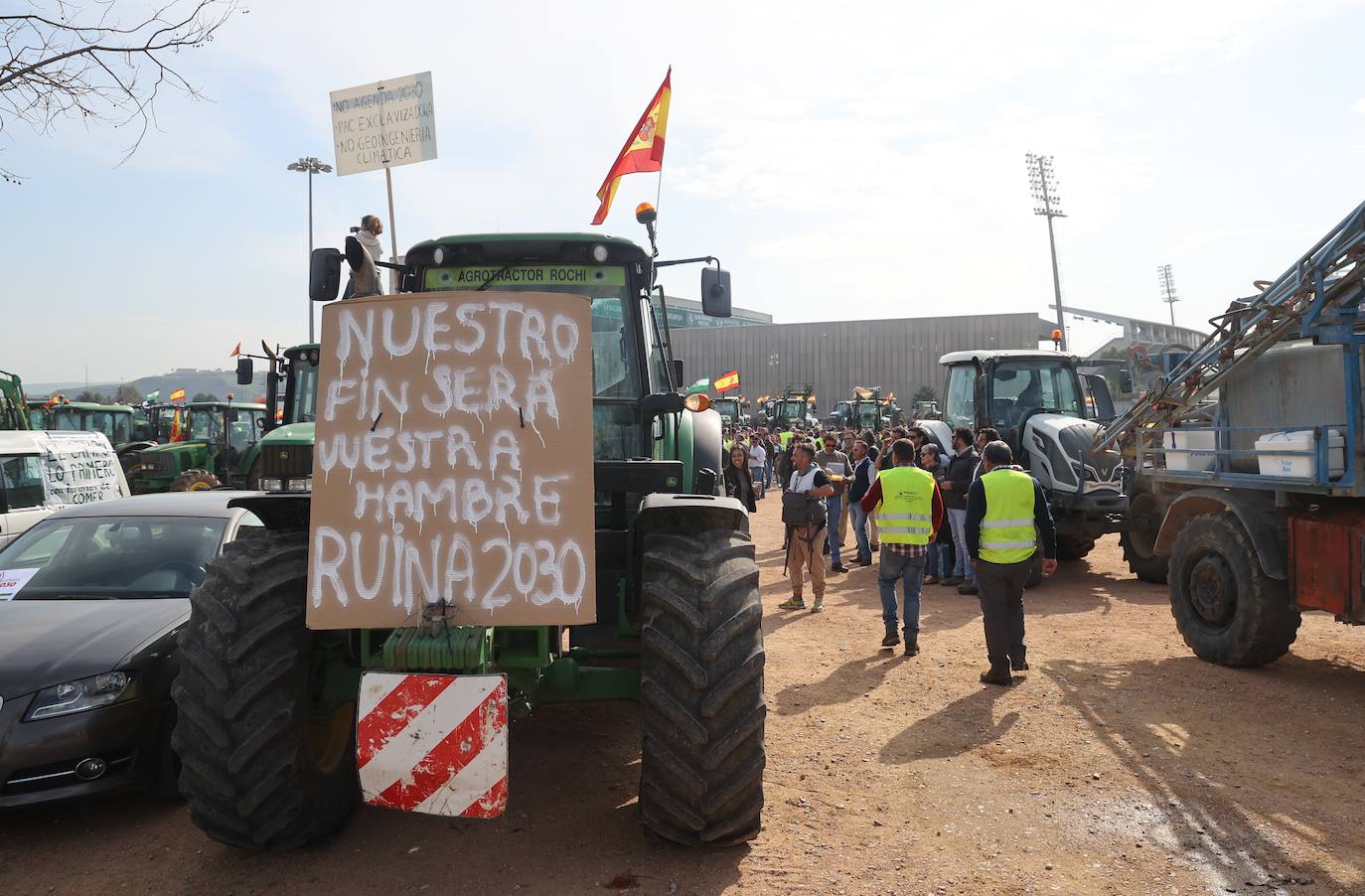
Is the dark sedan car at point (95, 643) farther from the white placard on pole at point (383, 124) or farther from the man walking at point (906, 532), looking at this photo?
the man walking at point (906, 532)

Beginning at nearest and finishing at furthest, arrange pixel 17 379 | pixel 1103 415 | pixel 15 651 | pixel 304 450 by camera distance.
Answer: pixel 15 651 < pixel 304 450 < pixel 1103 415 < pixel 17 379

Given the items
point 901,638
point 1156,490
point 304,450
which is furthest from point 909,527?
point 304,450

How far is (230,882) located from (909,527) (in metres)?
5.65

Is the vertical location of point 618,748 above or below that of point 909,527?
below

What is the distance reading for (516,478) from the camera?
3.90 metres

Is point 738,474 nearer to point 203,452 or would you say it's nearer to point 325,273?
point 203,452

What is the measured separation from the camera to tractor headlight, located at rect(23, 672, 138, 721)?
459 cm

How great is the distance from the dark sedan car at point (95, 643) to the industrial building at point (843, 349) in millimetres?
62206

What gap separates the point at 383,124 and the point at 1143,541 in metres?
9.42

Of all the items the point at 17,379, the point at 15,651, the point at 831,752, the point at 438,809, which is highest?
the point at 17,379

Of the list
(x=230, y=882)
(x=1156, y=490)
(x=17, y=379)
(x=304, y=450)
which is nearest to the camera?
(x=230, y=882)

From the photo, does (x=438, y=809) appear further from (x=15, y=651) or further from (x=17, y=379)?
(x=17, y=379)

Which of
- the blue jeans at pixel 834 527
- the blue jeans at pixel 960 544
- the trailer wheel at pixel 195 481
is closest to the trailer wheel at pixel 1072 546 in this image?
the blue jeans at pixel 960 544

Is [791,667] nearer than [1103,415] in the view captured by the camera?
Yes
